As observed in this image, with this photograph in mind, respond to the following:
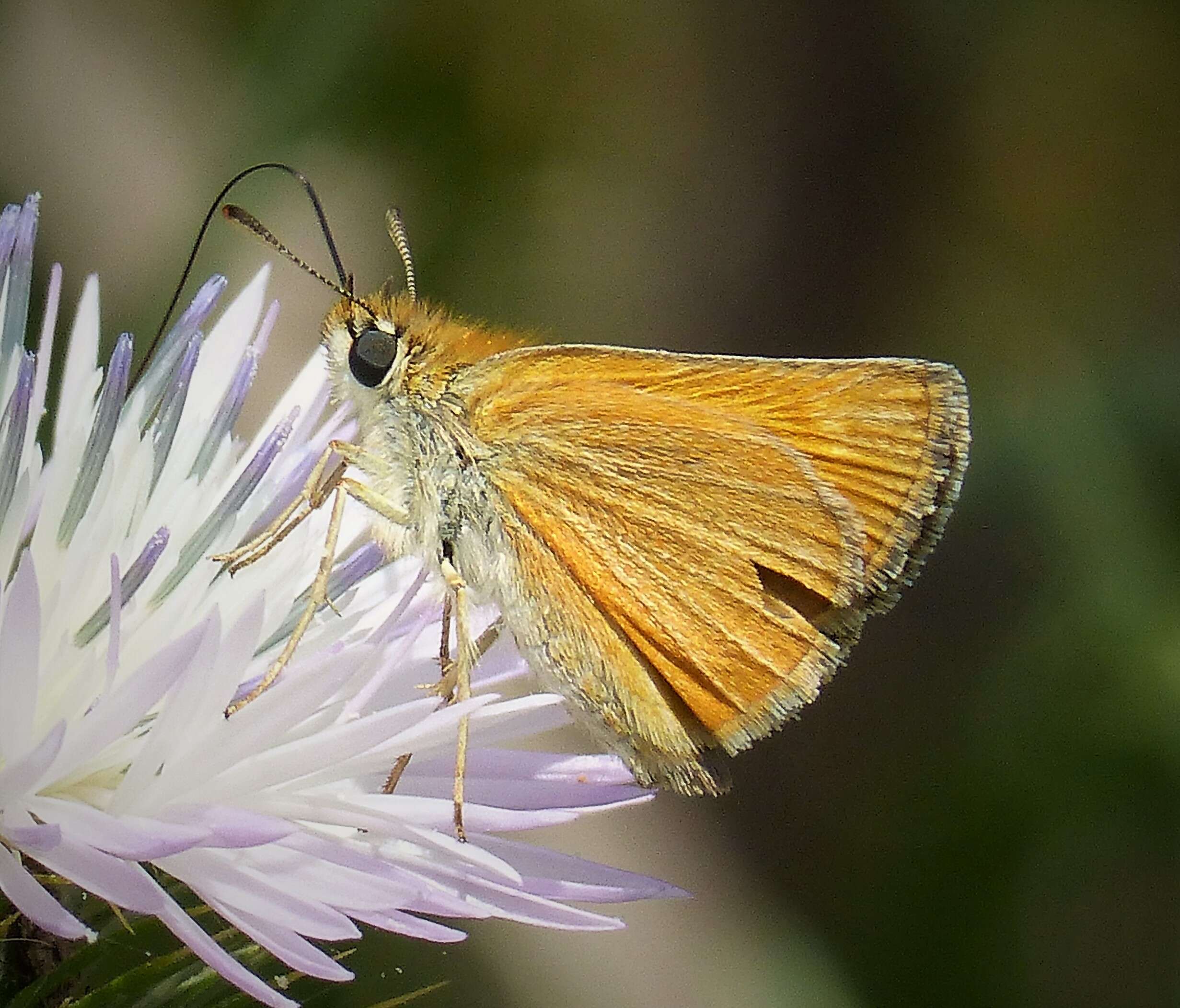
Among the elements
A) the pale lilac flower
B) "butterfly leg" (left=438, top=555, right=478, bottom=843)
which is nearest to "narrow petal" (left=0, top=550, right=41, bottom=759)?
the pale lilac flower

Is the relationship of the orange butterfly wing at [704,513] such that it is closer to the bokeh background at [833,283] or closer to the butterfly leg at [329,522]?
the butterfly leg at [329,522]

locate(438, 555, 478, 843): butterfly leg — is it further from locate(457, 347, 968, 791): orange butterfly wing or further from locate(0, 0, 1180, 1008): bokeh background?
locate(0, 0, 1180, 1008): bokeh background

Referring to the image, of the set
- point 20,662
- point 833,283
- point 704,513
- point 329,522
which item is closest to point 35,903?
point 20,662

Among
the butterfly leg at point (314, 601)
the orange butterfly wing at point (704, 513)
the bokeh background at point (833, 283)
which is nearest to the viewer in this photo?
the butterfly leg at point (314, 601)

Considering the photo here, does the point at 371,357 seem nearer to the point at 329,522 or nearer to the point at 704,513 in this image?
the point at 329,522

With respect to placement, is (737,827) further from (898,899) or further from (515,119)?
(515,119)

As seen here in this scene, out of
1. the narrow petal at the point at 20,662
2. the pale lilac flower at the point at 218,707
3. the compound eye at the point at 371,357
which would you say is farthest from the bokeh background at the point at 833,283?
the narrow petal at the point at 20,662

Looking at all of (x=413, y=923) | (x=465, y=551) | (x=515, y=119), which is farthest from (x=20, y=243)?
(x=515, y=119)
